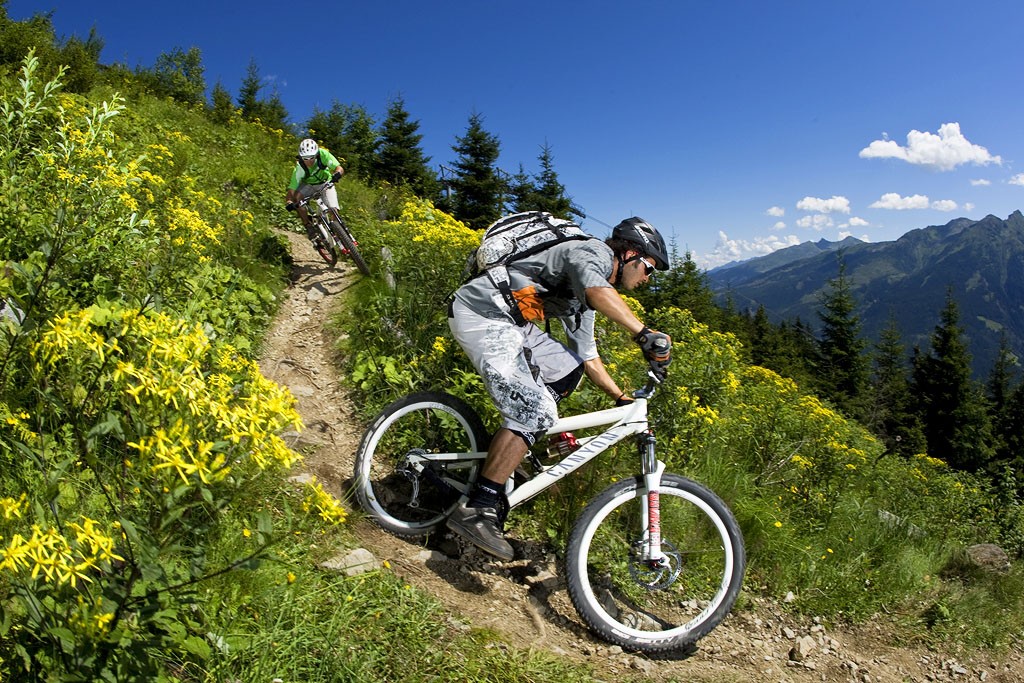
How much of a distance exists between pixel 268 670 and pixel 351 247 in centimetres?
714

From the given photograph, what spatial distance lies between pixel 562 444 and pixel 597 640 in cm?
124

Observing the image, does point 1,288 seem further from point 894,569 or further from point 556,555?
point 894,569

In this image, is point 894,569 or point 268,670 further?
point 894,569

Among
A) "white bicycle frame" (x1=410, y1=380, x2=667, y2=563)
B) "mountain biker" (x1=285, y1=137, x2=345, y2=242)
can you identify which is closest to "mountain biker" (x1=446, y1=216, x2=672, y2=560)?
"white bicycle frame" (x1=410, y1=380, x2=667, y2=563)

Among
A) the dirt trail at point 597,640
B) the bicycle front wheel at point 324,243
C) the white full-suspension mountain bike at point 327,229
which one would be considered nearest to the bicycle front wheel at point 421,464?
the dirt trail at point 597,640

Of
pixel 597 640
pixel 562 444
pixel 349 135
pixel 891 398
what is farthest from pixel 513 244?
pixel 891 398

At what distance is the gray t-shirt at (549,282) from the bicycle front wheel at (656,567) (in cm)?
125

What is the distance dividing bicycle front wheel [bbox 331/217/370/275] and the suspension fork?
614 cm

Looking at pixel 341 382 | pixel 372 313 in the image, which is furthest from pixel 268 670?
pixel 372 313

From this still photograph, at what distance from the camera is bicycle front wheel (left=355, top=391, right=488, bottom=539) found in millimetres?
4094

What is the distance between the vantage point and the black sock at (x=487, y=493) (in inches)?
147

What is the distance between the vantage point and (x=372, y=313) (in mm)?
6812

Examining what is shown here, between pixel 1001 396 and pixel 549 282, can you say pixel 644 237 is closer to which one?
pixel 549 282

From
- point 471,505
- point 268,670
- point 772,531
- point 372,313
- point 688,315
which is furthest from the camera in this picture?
point 688,315
